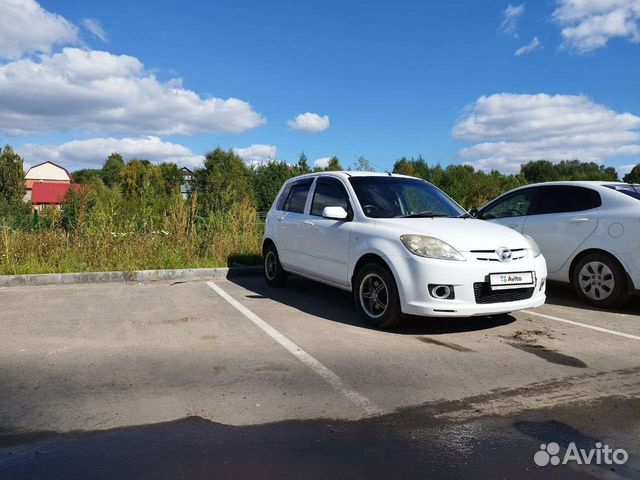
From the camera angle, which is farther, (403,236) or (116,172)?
(116,172)

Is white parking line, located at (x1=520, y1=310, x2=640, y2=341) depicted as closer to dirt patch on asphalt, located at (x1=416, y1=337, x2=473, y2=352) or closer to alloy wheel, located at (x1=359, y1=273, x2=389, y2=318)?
dirt patch on asphalt, located at (x1=416, y1=337, x2=473, y2=352)

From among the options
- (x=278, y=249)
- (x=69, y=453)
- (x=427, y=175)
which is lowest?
(x=69, y=453)

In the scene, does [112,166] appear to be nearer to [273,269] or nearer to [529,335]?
[273,269]

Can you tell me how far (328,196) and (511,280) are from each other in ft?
8.80

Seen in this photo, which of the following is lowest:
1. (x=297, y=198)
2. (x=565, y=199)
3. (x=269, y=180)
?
(x=297, y=198)

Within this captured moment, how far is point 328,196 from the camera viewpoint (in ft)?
22.5

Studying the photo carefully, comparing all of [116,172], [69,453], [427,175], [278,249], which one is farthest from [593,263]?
[116,172]

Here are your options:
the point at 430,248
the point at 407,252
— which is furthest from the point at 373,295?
the point at 430,248

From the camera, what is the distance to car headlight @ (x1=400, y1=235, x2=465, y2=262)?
201 inches

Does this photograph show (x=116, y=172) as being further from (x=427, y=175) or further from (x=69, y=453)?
(x=69, y=453)

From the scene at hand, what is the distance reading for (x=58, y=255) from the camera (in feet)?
31.2

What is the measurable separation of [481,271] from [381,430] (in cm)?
243

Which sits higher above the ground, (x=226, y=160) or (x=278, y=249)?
(x=226, y=160)

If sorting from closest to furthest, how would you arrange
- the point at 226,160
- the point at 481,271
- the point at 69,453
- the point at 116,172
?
the point at 69,453, the point at 481,271, the point at 226,160, the point at 116,172
